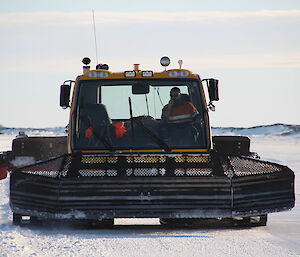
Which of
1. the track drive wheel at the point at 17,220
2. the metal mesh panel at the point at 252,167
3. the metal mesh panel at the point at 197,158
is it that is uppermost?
the metal mesh panel at the point at 197,158

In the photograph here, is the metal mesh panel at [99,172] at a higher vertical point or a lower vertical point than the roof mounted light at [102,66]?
lower

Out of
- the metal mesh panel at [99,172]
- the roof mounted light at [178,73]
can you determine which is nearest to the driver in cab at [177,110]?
the roof mounted light at [178,73]

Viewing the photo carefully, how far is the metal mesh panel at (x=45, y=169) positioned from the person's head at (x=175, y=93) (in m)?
1.94

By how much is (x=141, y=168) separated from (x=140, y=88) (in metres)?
1.59

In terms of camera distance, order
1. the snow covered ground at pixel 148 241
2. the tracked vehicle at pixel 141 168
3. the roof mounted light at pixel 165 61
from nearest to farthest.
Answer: the snow covered ground at pixel 148 241 → the tracked vehicle at pixel 141 168 → the roof mounted light at pixel 165 61

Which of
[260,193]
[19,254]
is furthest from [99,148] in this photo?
[19,254]

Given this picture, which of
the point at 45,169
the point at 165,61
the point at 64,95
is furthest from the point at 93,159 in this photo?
the point at 165,61

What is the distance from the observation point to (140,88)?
27.7 ft

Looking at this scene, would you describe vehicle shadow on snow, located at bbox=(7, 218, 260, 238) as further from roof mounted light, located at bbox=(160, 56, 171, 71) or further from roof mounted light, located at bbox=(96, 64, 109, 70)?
roof mounted light, located at bbox=(96, 64, 109, 70)

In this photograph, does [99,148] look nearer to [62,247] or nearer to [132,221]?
[132,221]

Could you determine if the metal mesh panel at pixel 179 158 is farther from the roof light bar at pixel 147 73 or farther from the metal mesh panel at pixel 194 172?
the roof light bar at pixel 147 73

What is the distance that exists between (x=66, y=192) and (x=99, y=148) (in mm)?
1391

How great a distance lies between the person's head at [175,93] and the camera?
842 centimetres

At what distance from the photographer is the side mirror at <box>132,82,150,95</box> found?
845cm
